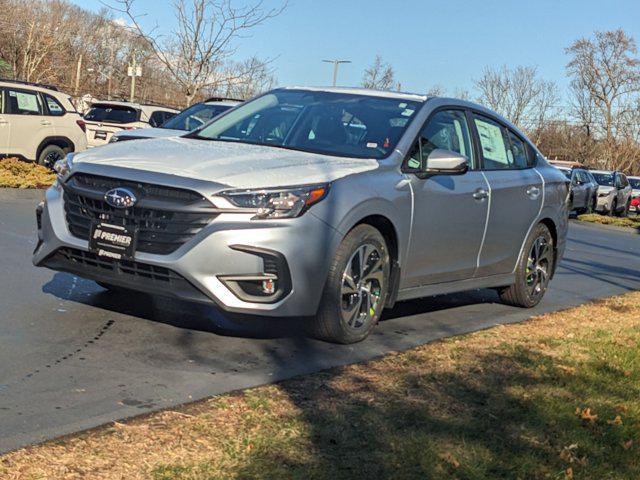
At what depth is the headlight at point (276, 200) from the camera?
4949 mm

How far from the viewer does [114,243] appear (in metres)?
5.08

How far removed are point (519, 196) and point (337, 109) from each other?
1824 millimetres

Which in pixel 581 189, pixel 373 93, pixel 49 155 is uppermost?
pixel 373 93

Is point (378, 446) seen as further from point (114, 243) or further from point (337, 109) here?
point (337, 109)

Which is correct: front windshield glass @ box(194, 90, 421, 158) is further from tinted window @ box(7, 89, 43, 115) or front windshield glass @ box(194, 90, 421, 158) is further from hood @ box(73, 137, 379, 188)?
tinted window @ box(7, 89, 43, 115)

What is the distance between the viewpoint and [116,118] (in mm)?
19656

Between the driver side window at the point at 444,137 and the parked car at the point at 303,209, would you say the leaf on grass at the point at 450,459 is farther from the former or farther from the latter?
the driver side window at the point at 444,137

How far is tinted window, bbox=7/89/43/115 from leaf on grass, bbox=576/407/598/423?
13795 mm

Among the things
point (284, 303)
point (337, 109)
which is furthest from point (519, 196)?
point (284, 303)

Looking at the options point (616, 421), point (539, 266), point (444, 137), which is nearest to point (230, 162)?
point (444, 137)

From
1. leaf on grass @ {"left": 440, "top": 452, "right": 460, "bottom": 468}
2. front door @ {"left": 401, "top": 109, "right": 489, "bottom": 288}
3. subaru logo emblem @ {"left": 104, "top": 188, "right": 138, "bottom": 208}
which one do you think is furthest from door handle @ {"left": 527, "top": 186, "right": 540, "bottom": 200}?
leaf on grass @ {"left": 440, "top": 452, "right": 460, "bottom": 468}

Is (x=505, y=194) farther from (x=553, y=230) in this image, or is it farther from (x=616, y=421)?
(x=616, y=421)

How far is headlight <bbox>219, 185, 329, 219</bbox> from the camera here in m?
4.95

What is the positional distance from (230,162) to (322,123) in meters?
1.25
